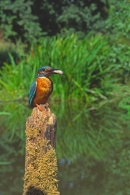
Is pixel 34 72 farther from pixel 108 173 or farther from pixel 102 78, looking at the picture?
pixel 108 173

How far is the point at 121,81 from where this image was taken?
51.7 ft

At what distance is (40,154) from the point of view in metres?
3.79

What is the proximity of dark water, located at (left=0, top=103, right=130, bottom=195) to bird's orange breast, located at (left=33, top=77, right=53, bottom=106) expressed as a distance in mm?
865

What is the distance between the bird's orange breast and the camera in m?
4.66

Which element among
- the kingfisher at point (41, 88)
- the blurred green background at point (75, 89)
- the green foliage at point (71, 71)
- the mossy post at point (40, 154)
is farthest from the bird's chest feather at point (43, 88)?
the green foliage at point (71, 71)

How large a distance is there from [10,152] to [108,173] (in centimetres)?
169

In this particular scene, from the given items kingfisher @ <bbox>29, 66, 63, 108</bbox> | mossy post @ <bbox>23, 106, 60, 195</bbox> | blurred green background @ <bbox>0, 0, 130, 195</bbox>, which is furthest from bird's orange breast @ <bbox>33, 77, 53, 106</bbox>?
blurred green background @ <bbox>0, 0, 130, 195</bbox>

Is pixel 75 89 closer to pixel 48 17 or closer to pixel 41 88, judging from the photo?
pixel 48 17

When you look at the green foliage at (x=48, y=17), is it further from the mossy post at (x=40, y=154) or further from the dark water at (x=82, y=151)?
the mossy post at (x=40, y=154)

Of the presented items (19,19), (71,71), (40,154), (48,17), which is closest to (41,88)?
(40,154)

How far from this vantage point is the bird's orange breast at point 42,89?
15.3 ft

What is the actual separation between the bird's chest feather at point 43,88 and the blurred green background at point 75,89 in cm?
184

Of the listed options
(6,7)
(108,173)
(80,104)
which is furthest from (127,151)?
(6,7)

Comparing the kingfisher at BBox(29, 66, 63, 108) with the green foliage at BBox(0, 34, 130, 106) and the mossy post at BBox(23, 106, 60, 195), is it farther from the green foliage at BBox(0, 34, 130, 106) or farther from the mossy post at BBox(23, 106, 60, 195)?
the green foliage at BBox(0, 34, 130, 106)
